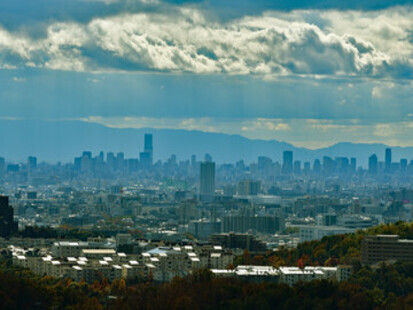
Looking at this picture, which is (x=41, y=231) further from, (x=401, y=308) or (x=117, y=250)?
(x=401, y=308)

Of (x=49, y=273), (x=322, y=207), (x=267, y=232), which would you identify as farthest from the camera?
(x=322, y=207)

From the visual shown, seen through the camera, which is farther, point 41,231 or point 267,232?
point 267,232

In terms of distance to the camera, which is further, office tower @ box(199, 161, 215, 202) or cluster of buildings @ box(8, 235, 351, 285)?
office tower @ box(199, 161, 215, 202)

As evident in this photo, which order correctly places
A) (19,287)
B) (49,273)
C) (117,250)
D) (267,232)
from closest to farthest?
(19,287) → (49,273) → (117,250) → (267,232)

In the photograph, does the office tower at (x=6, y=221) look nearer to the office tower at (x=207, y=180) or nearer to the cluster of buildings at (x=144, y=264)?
the cluster of buildings at (x=144, y=264)

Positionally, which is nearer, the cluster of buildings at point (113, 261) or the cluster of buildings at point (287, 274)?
the cluster of buildings at point (287, 274)

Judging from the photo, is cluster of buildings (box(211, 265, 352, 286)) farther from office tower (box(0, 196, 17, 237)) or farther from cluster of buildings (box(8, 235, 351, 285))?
office tower (box(0, 196, 17, 237))

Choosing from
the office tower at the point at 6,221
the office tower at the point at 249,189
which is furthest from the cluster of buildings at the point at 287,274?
the office tower at the point at 249,189

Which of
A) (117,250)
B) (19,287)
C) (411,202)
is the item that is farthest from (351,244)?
(411,202)

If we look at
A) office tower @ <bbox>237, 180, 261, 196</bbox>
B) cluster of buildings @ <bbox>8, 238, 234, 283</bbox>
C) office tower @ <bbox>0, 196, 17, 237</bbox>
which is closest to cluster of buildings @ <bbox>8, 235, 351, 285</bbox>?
cluster of buildings @ <bbox>8, 238, 234, 283</bbox>
